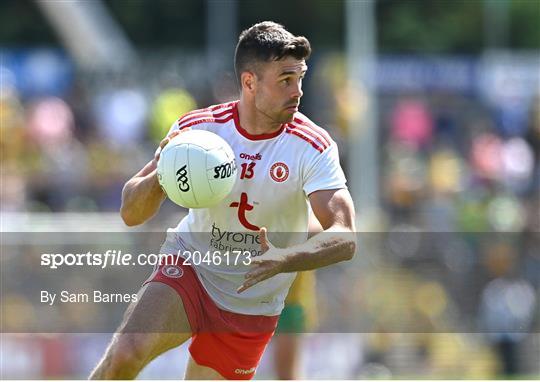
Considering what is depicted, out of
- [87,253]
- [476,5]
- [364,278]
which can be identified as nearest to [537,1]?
[476,5]

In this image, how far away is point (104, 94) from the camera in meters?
18.8

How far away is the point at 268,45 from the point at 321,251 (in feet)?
Answer: 3.86

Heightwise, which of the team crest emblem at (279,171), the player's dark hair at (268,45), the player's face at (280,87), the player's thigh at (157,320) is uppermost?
the player's dark hair at (268,45)

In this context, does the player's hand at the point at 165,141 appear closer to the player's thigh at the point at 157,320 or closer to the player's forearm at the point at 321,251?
the player's thigh at the point at 157,320

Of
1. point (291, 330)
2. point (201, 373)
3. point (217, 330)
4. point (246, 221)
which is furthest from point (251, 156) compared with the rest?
point (291, 330)

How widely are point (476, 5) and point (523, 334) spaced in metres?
14.6

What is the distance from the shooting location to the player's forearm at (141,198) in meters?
6.82

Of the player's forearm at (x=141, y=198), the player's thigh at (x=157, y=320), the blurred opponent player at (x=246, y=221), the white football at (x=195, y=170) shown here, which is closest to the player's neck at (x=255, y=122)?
the blurred opponent player at (x=246, y=221)

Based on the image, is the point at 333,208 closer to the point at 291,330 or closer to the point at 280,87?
the point at 280,87

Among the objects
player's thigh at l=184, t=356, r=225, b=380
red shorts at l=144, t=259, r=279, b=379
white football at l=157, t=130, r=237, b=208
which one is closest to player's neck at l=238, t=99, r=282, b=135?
white football at l=157, t=130, r=237, b=208

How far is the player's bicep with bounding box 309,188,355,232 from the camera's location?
664cm

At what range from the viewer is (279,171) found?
6.91 meters

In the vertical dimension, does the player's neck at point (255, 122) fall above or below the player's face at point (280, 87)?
below

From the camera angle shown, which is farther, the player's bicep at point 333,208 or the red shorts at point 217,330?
the red shorts at point 217,330
